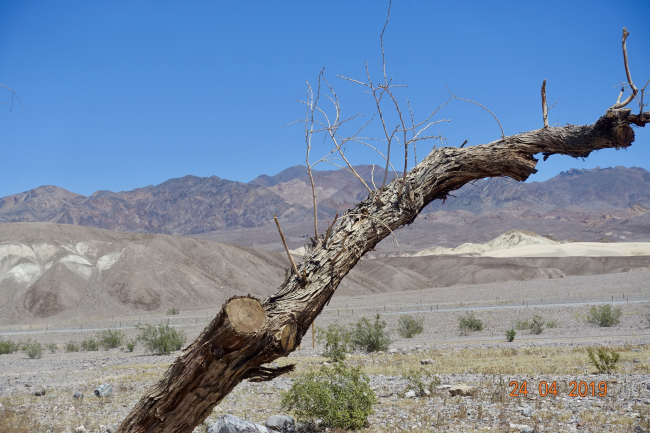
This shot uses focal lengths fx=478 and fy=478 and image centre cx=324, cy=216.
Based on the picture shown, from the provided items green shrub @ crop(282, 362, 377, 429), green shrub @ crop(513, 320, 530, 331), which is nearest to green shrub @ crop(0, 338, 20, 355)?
green shrub @ crop(282, 362, 377, 429)

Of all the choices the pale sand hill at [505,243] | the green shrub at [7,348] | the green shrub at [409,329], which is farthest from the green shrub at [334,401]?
the pale sand hill at [505,243]

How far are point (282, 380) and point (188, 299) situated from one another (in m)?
53.1

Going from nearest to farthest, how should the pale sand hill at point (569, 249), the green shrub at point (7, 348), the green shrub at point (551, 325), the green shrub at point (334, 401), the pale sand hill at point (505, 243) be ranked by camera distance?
the green shrub at point (334, 401) → the green shrub at point (551, 325) → the green shrub at point (7, 348) → the pale sand hill at point (569, 249) → the pale sand hill at point (505, 243)

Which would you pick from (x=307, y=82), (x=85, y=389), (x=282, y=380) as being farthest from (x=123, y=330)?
(x=307, y=82)

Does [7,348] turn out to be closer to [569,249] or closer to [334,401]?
[334,401]

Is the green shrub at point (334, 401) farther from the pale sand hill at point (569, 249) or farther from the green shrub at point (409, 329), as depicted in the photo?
the pale sand hill at point (569, 249)

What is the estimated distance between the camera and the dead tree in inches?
118

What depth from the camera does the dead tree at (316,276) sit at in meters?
3.00

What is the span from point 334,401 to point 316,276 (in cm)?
600

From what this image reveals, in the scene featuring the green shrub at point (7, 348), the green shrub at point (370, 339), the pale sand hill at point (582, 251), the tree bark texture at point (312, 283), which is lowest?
the green shrub at point (7, 348)

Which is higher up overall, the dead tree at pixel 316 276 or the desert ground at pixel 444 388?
the dead tree at pixel 316 276

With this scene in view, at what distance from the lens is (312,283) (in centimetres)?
318

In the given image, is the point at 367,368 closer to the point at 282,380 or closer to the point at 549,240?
the point at 282,380

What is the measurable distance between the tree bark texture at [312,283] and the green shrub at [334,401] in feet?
17.0
